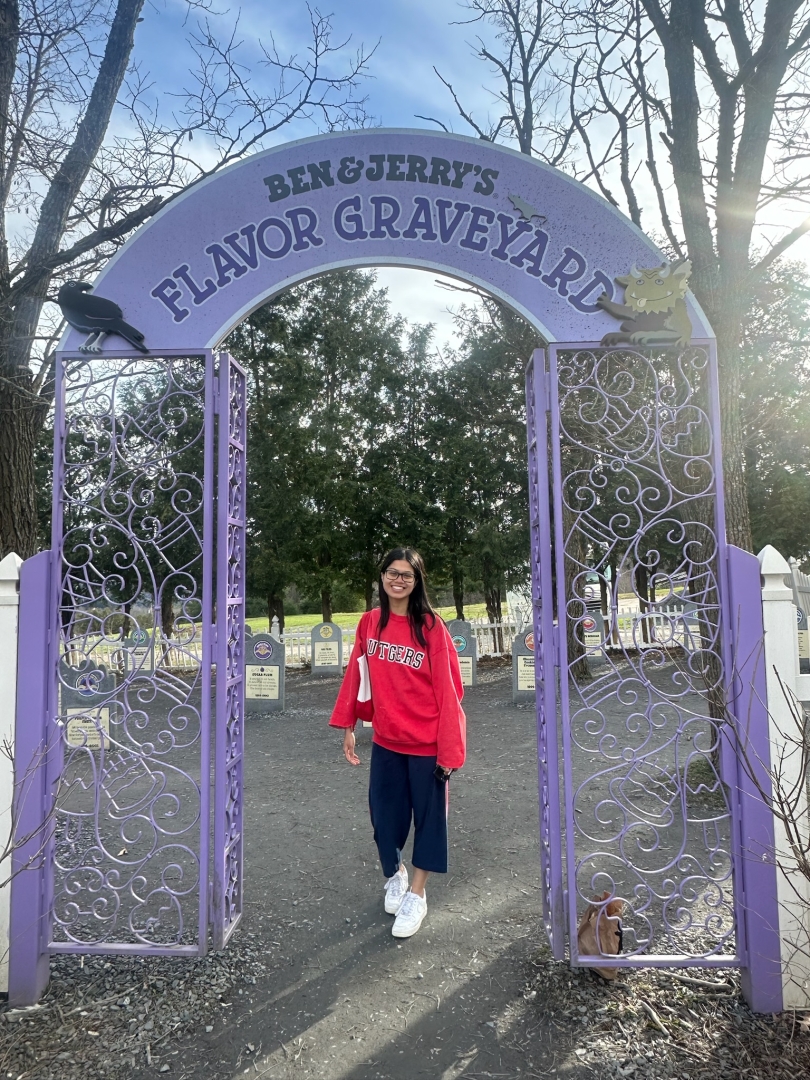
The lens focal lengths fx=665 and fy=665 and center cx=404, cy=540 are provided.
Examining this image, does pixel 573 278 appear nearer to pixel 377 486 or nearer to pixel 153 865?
pixel 153 865

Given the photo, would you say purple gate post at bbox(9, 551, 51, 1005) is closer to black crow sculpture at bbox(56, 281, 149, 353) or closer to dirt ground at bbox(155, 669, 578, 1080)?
dirt ground at bbox(155, 669, 578, 1080)

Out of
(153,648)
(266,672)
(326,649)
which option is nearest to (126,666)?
(153,648)

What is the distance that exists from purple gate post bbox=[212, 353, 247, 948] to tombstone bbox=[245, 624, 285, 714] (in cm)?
650

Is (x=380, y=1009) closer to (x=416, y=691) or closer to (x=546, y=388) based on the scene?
(x=416, y=691)

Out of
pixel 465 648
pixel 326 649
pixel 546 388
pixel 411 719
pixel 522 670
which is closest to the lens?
pixel 546 388

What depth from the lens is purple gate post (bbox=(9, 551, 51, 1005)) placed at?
9.74 ft

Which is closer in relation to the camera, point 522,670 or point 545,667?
point 545,667

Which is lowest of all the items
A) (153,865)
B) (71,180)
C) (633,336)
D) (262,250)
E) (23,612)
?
(153,865)

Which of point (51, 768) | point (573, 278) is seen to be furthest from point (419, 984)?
point (573, 278)

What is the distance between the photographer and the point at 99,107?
19.4 ft

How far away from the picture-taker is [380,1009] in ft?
9.46

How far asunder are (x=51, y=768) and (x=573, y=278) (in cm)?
338

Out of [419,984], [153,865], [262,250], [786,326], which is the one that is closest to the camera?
[419,984]

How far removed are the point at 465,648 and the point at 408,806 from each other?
714 cm
